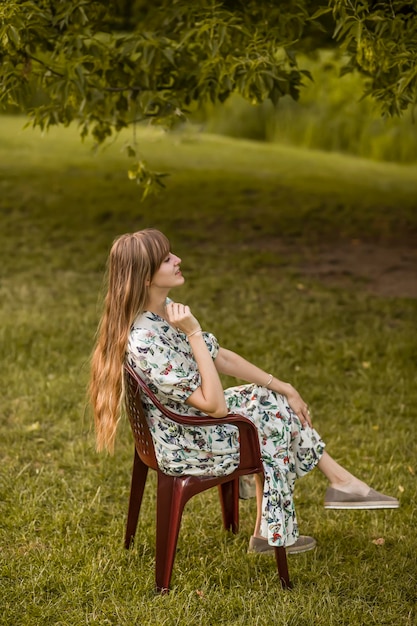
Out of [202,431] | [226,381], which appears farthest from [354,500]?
[226,381]

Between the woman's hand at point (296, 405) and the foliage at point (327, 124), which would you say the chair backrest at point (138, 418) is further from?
the foliage at point (327, 124)

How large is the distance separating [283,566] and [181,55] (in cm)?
403

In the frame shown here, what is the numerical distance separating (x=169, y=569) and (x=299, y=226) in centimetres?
735

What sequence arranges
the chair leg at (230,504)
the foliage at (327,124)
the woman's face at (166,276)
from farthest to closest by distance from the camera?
1. the foliage at (327,124)
2. the chair leg at (230,504)
3. the woman's face at (166,276)

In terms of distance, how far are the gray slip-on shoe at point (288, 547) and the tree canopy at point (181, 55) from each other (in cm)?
229

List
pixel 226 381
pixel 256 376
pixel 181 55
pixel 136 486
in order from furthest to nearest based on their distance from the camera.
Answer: pixel 181 55
pixel 226 381
pixel 136 486
pixel 256 376

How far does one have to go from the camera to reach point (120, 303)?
3434 mm

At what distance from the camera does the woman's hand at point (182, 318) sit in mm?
3330

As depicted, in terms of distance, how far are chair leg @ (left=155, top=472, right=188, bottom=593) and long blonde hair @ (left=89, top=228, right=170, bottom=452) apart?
293 millimetres

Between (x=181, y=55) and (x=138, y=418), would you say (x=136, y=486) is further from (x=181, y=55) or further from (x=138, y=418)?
(x=181, y=55)

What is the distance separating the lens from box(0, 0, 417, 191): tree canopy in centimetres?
494

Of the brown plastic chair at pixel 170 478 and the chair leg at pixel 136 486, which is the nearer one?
the brown plastic chair at pixel 170 478

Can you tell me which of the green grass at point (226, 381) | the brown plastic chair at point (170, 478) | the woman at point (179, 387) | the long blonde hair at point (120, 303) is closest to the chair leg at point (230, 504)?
the green grass at point (226, 381)

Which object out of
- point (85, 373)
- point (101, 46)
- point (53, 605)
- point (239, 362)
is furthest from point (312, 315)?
point (53, 605)
